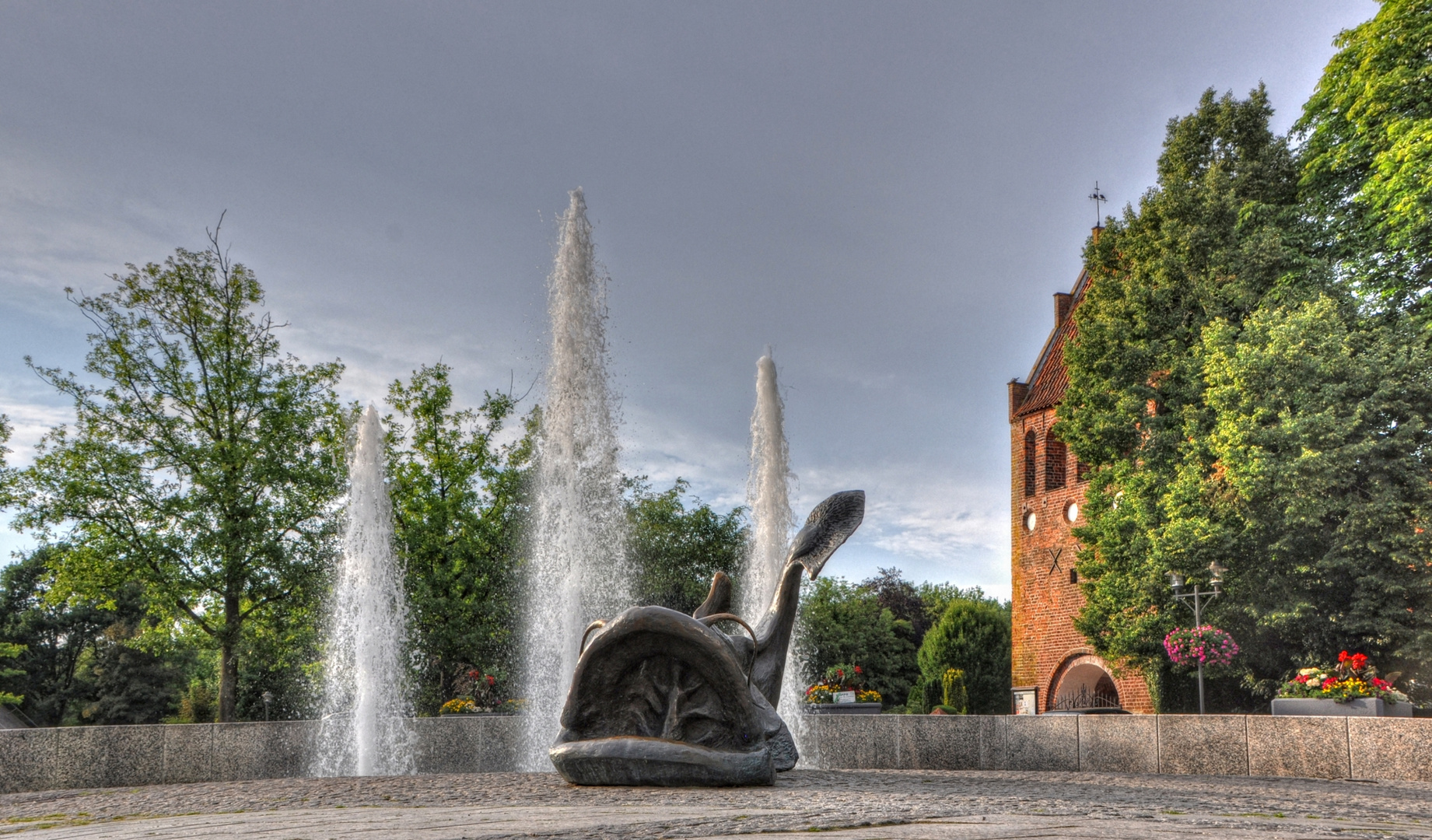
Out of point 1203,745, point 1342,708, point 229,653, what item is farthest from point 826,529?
point 229,653

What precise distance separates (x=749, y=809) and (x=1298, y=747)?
687 cm

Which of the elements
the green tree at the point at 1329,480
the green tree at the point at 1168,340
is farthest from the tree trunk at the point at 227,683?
the green tree at the point at 1329,480

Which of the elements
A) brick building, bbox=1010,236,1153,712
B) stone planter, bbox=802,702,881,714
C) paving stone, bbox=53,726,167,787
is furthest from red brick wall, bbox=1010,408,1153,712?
paving stone, bbox=53,726,167,787

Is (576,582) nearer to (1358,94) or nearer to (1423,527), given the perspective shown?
(1423,527)

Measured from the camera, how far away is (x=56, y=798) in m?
8.48

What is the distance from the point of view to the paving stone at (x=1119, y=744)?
10641mm

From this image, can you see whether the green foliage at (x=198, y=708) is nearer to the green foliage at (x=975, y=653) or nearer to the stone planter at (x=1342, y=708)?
the green foliage at (x=975, y=653)

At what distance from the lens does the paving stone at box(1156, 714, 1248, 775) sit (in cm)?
1018

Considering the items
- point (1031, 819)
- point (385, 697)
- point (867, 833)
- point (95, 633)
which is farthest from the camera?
point (95, 633)

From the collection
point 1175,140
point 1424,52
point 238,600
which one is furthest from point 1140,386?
point 238,600

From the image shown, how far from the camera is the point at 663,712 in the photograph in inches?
311

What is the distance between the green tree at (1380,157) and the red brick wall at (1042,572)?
988cm

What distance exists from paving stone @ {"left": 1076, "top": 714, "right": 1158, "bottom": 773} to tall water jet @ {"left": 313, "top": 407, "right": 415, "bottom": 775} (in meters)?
7.40

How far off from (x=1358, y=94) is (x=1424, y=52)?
1.12m
